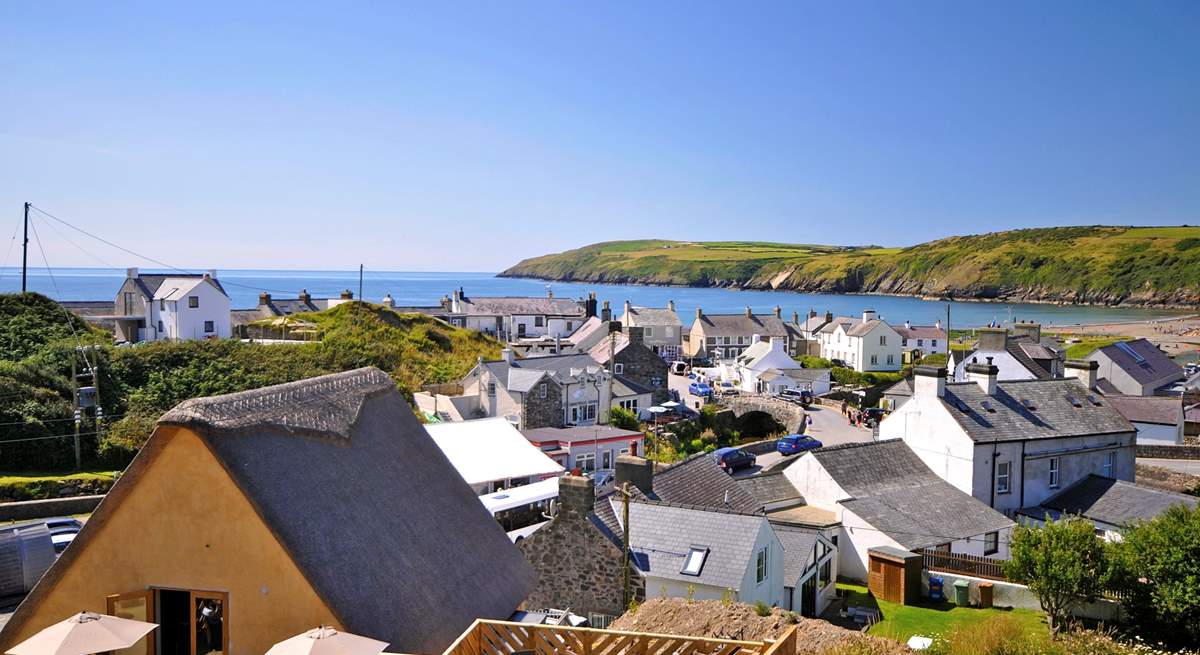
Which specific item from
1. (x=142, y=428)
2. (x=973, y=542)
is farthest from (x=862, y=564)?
(x=142, y=428)


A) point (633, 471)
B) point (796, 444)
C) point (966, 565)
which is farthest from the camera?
point (796, 444)

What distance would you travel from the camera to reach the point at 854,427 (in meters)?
55.1

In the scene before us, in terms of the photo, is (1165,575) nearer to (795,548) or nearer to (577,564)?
(795,548)

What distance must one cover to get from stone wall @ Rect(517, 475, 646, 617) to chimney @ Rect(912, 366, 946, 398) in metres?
19.3

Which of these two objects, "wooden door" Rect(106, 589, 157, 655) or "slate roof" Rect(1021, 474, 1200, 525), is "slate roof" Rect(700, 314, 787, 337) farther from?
"wooden door" Rect(106, 589, 157, 655)

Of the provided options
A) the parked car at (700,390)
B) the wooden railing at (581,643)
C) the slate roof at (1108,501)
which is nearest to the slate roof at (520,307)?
the parked car at (700,390)

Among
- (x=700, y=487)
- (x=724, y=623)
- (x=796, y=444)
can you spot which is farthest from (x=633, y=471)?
(x=796, y=444)

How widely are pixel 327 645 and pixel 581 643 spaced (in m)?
2.69

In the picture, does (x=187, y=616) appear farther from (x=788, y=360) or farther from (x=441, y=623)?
(x=788, y=360)

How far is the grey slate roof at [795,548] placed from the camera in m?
21.9

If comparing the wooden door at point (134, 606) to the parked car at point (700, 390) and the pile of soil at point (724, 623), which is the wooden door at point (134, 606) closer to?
the pile of soil at point (724, 623)

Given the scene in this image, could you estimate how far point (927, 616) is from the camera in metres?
23.2

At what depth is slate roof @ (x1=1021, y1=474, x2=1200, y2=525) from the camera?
29797 mm

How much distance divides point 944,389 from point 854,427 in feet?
71.8
